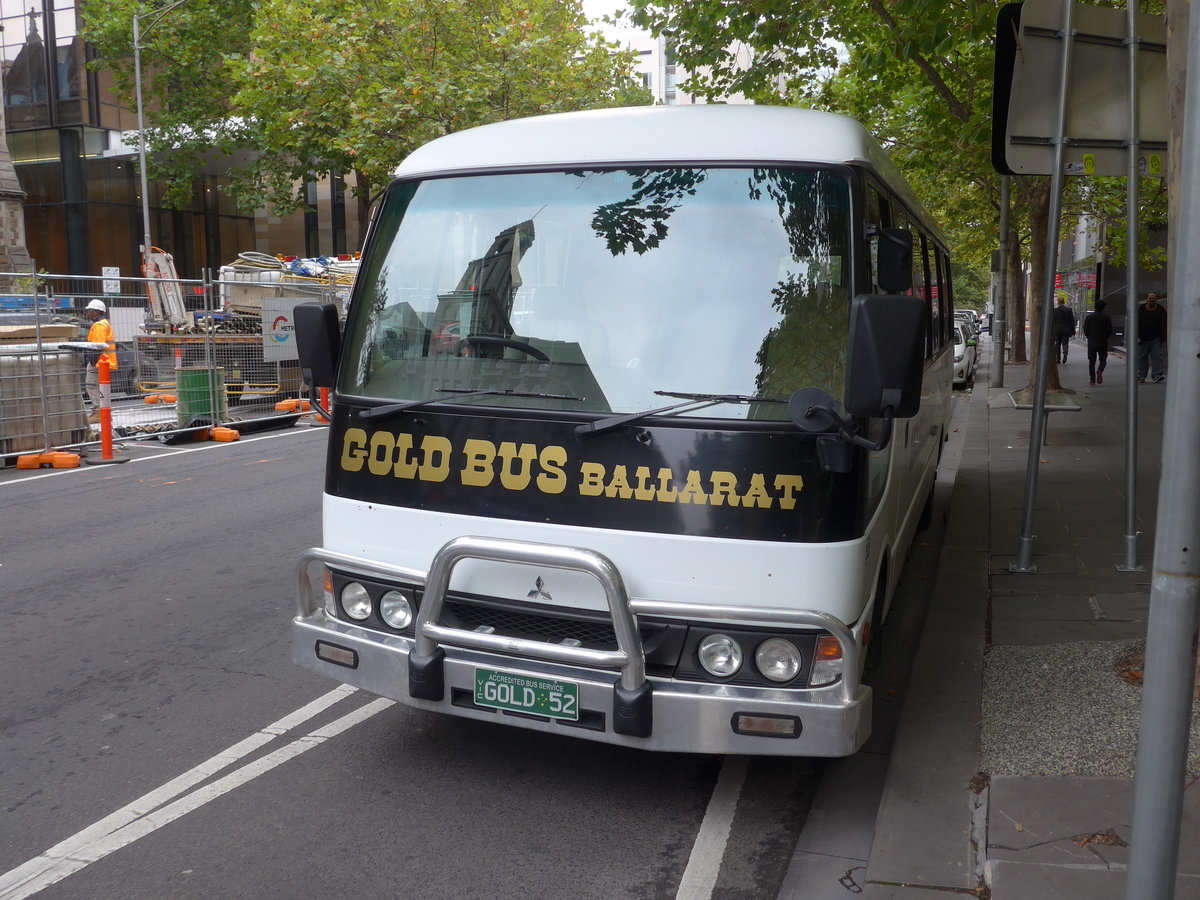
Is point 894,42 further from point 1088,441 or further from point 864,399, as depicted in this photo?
point 864,399

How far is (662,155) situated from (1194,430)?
2228mm

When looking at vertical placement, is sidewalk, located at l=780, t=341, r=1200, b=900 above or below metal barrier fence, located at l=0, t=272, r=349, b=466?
below

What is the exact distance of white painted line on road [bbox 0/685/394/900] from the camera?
3.62 meters

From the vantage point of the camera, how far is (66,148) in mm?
38062

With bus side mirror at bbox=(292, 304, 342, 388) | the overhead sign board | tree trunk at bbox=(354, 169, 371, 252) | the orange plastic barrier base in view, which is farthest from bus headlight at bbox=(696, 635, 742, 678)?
tree trunk at bbox=(354, 169, 371, 252)

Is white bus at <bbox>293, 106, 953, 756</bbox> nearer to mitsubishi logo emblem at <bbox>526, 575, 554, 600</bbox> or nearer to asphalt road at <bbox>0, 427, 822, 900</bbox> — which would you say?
mitsubishi logo emblem at <bbox>526, 575, 554, 600</bbox>

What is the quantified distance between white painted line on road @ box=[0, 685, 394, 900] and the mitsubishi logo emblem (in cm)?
140

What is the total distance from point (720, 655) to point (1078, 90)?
5.07 metres

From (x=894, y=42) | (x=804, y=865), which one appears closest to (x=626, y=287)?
(x=804, y=865)

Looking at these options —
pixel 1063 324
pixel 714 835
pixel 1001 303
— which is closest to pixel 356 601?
pixel 714 835

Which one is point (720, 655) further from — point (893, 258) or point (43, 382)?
point (43, 382)

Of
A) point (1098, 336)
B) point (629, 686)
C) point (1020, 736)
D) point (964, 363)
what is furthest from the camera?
point (964, 363)

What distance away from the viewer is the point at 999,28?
23.6 feet

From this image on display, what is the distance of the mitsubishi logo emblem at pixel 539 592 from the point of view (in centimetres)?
382
